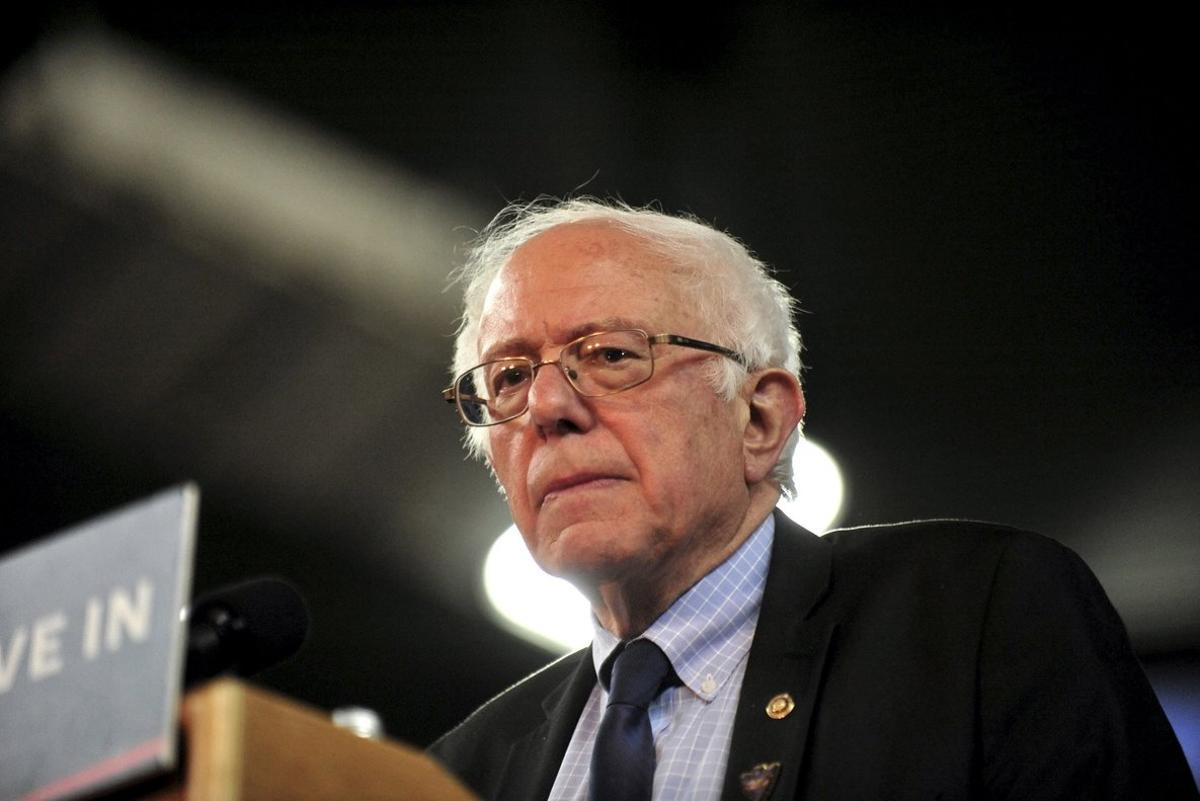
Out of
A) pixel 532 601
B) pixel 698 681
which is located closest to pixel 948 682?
pixel 698 681

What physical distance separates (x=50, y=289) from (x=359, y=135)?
99cm

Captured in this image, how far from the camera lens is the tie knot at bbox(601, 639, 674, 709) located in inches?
74.5

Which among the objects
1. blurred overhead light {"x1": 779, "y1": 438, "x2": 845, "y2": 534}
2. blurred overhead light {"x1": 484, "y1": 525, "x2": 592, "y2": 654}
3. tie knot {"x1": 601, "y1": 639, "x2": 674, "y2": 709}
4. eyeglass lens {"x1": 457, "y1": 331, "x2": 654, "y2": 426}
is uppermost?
blurred overhead light {"x1": 779, "y1": 438, "x2": 845, "y2": 534}

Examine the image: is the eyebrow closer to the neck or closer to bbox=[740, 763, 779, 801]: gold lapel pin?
the neck

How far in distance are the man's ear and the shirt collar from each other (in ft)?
0.43

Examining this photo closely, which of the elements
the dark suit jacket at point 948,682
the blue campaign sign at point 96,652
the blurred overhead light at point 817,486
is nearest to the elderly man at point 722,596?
the dark suit jacket at point 948,682

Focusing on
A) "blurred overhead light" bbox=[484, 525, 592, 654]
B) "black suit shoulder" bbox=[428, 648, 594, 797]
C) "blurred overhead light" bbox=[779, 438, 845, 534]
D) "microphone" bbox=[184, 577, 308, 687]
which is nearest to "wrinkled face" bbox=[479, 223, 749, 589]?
"black suit shoulder" bbox=[428, 648, 594, 797]

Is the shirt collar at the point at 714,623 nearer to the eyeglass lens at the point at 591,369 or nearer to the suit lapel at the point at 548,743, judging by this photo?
the suit lapel at the point at 548,743

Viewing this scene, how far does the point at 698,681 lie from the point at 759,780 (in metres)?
0.31

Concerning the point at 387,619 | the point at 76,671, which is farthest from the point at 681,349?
the point at 387,619

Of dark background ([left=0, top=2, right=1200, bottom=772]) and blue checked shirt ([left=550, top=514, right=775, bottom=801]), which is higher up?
dark background ([left=0, top=2, right=1200, bottom=772])

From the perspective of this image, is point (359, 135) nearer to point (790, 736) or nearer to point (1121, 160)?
point (1121, 160)

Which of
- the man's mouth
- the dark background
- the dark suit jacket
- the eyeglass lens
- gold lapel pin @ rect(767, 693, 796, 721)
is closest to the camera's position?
the dark suit jacket

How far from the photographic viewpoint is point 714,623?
1.98 meters
